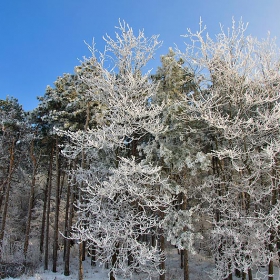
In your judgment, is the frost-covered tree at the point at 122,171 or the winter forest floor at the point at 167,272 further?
the winter forest floor at the point at 167,272

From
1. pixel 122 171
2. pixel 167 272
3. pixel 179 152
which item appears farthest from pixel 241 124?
pixel 167 272

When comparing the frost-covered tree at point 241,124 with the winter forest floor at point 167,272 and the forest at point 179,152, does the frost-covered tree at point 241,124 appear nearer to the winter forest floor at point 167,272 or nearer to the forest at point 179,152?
the forest at point 179,152

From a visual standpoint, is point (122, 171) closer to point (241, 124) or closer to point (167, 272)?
point (241, 124)

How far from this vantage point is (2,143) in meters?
16.6

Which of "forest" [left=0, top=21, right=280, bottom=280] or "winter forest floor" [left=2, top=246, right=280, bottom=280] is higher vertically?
"forest" [left=0, top=21, right=280, bottom=280]

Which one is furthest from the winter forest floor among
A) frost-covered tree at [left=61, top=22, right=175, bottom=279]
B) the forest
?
frost-covered tree at [left=61, top=22, right=175, bottom=279]

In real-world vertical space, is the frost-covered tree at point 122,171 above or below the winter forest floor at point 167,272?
above

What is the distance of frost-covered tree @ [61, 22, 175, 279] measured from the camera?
9953 mm

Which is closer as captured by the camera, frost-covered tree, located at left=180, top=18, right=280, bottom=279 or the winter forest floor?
frost-covered tree, located at left=180, top=18, right=280, bottom=279

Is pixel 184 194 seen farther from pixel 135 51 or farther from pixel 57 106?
pixel 57 106

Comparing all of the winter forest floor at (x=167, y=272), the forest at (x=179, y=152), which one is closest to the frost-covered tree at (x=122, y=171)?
the forest at (x=179, y=152)

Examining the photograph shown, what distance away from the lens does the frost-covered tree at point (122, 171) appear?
392 inches

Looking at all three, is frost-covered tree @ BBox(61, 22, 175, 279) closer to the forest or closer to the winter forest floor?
the forest

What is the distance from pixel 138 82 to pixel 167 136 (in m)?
2.88
